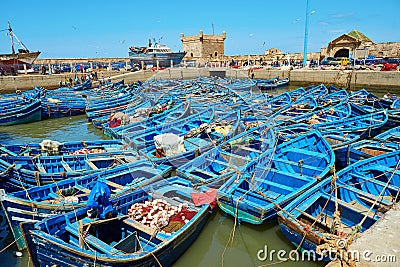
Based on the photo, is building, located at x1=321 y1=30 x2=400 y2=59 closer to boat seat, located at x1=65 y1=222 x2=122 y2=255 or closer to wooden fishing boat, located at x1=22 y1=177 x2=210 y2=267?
wooden fishing boat, located at x1=22 y1=177 x2=210 y2=267

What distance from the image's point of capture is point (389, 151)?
36.5ft

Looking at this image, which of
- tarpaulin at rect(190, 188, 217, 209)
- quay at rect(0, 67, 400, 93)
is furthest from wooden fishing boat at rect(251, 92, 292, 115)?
quay at rect(0, 67, 400, 93)

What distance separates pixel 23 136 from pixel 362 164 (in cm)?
2134

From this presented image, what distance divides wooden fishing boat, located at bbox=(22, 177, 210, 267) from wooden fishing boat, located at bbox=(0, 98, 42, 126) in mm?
18700

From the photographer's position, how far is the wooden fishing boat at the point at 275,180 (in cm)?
784

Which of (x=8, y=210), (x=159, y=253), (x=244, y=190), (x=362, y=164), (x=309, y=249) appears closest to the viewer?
(x=159, y=253)

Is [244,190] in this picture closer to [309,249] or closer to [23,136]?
[309,249]

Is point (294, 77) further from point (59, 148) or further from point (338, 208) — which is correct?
point (338, 208)

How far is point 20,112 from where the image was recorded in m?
22.4

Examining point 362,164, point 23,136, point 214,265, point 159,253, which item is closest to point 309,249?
point 214,265

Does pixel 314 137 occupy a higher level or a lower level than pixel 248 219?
higher

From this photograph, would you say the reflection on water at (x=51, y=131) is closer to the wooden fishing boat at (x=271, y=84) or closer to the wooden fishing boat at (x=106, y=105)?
the wooden fishing boat at (x=106, y=105)

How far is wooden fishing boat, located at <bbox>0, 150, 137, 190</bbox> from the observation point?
921cm

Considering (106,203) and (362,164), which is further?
(362,164)
